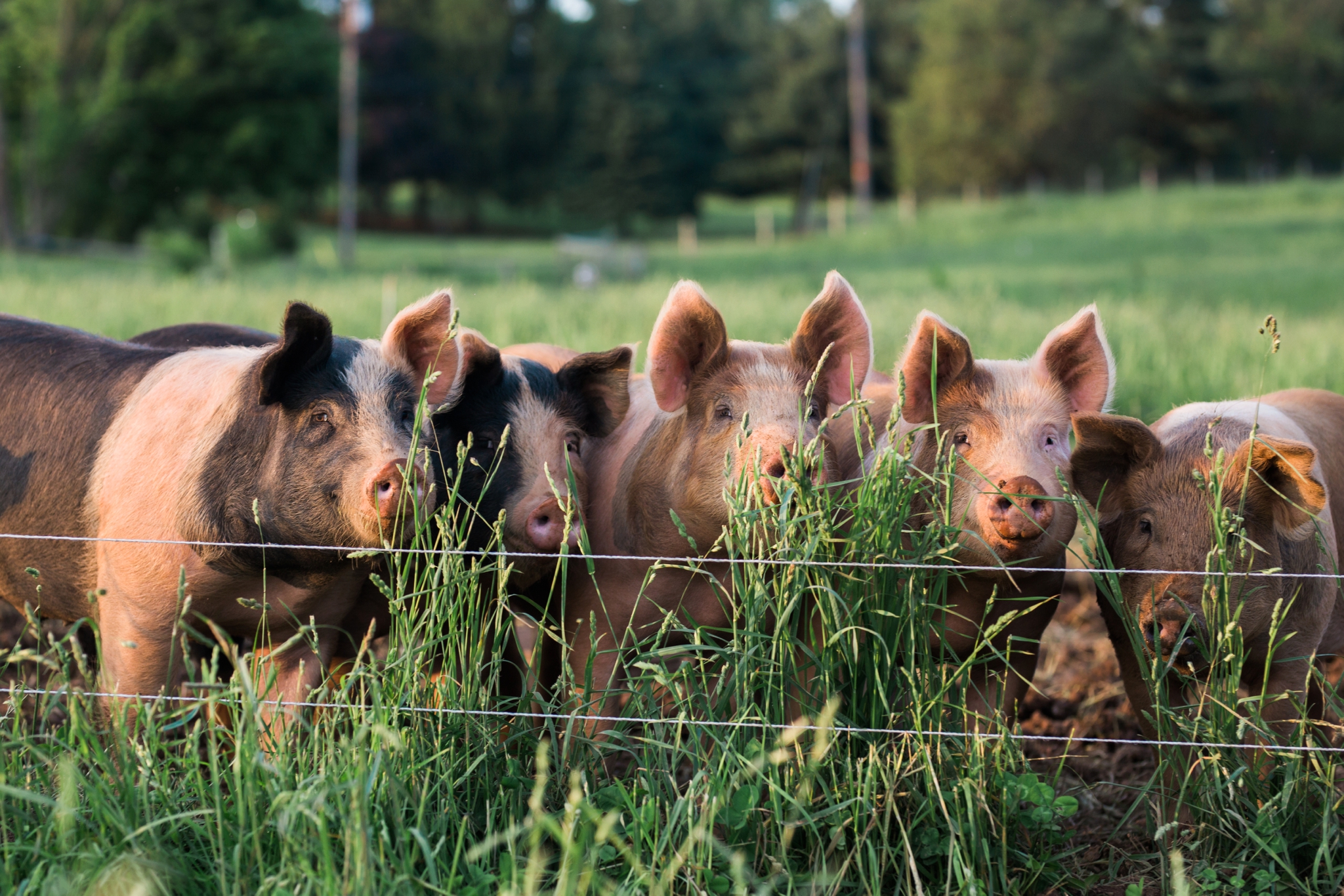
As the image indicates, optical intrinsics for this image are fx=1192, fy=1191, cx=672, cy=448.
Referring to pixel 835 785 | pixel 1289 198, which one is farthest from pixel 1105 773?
pixel 1289 198

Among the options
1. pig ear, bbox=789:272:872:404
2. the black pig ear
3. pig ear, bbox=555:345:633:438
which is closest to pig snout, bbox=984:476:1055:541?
pig ear, bbox=789:272:872:404

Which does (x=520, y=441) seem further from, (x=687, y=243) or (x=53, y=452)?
(x=687, y=243)

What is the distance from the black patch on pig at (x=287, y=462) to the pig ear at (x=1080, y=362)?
1.83 meters

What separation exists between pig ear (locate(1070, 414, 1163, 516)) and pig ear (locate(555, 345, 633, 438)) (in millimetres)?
1322

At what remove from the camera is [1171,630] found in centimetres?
300

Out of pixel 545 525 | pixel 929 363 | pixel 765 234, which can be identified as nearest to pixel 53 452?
pixel 545 525

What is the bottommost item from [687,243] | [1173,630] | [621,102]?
[1173,630]

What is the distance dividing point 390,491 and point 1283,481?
2295mm

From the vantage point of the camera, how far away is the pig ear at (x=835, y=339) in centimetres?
344

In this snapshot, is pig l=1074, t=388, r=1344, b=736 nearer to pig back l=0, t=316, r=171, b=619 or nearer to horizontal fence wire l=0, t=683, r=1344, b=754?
horizontal fence wire l=0, t=683, r=1344, b=754

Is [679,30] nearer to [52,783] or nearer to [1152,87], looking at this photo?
[1152,87]

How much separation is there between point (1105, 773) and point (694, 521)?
1.75 metres

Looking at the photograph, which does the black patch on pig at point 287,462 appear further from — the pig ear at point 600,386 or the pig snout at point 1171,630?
the pig snout at point 1171,630

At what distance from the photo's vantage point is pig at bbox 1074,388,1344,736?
3.01m
